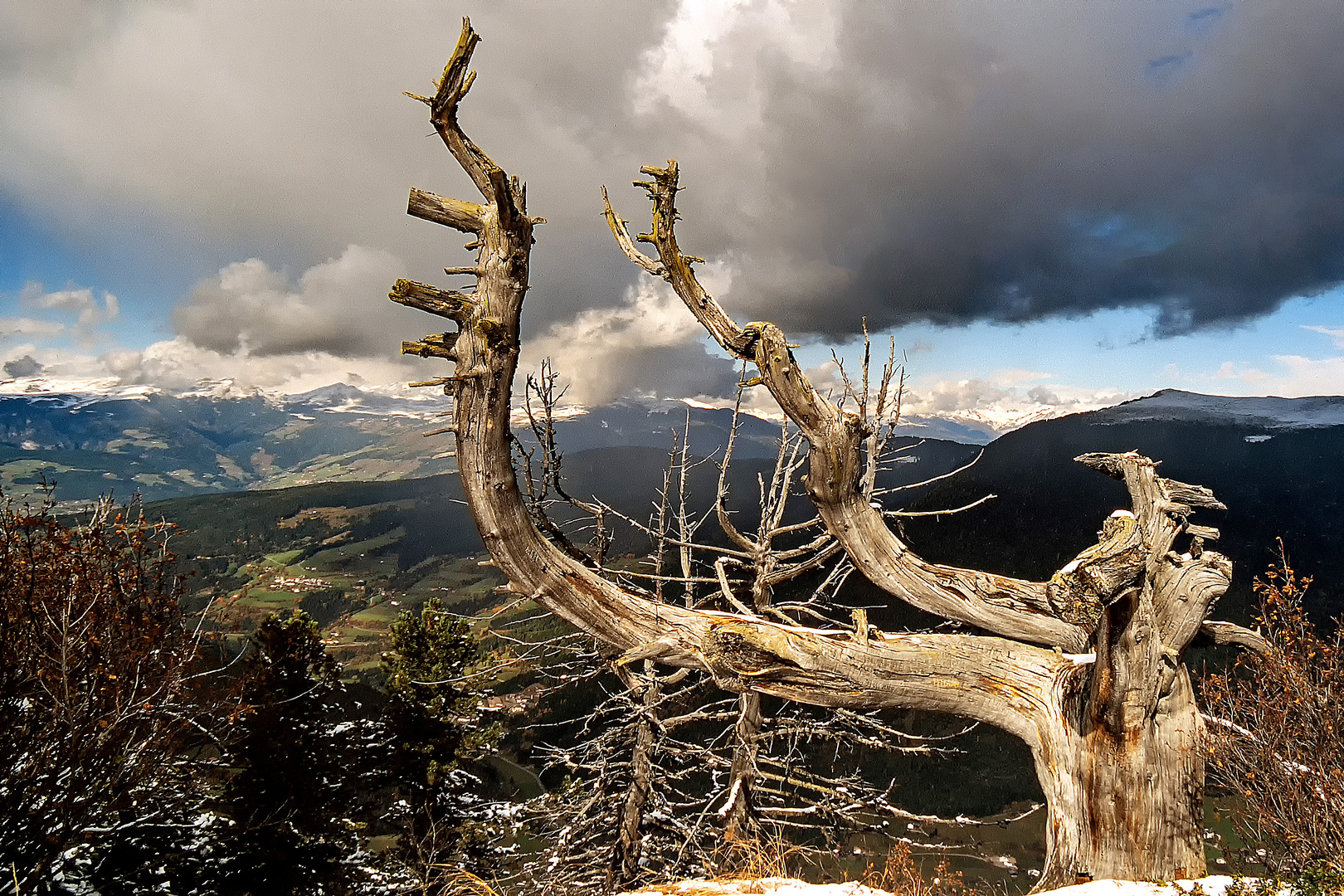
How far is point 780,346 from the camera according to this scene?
4453mm

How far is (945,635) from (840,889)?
6.20ft

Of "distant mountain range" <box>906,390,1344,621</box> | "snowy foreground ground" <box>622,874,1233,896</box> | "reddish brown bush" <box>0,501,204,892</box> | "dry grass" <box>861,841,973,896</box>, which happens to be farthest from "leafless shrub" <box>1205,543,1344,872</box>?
"distant mountain range" <box>906,390,1344,621</box>

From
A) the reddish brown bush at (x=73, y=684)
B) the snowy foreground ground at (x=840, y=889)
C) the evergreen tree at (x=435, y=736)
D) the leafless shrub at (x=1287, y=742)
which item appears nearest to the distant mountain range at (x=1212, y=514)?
the evergreen tree at (x=435, y=736)

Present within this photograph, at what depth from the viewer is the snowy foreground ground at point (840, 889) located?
3.33m

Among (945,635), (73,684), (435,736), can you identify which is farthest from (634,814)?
(435,736)

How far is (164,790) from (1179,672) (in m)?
17.3

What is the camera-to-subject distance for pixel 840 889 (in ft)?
13.8

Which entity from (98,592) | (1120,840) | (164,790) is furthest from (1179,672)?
(164,790)

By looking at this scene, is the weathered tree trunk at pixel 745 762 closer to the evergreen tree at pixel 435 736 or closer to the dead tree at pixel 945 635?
the dead tree at pixel 945 635

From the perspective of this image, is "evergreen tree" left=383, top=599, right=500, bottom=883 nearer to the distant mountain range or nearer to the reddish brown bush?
the reddish brown bush

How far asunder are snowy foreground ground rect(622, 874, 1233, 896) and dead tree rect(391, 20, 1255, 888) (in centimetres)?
19

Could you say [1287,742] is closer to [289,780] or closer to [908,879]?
[908,879]

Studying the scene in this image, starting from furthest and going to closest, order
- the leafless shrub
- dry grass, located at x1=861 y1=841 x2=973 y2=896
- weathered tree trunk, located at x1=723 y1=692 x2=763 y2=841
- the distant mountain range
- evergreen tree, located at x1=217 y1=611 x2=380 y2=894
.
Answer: the distant mountain range
evergreen tree, located at x1=217 y1=611 x2=380 y2=894
weathered tree trunk, located at x1=723 y1=692 x2=763 y2=841
the leafless shrub
dry grass, located at x1=861 y1=841 x2=973 y2=896

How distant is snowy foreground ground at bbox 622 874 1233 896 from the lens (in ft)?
10.9
